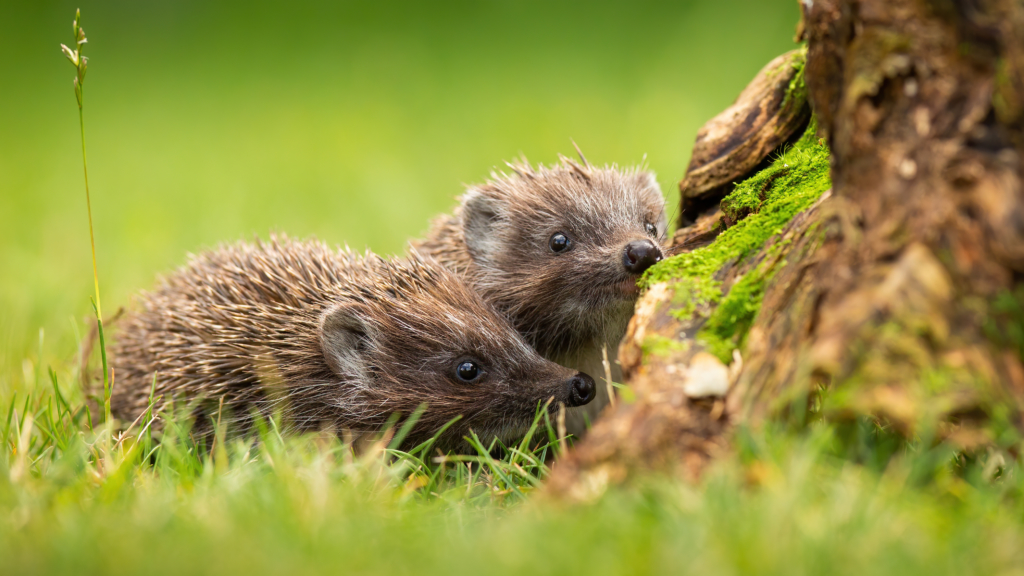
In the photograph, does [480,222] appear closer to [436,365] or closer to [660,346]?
[436,365]

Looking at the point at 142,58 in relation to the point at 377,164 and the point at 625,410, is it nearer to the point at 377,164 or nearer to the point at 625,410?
the point at 377,164

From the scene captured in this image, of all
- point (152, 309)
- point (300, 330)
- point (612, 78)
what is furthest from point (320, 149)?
point (300, 330)

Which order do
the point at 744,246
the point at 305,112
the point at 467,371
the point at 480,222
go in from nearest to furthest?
the point at 744,246 < the point at 467,371 < the point at 480,222 < the point at 305,112

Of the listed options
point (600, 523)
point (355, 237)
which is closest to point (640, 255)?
point (600, 523)

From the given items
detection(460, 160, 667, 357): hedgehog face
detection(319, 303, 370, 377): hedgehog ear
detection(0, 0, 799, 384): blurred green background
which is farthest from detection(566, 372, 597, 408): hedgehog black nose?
detection(0, 0, 799, 384): blurred green background

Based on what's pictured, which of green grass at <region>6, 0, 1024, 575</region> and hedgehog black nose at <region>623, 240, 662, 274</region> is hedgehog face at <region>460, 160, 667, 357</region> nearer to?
hedgehog black nose at <region>623, 240, 662, 274</region>

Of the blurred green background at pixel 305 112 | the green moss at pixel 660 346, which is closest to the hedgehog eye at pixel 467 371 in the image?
the green moss at pixel 660 346

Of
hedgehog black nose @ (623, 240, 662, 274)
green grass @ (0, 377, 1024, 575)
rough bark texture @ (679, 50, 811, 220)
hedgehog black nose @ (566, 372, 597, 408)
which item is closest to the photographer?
green grass @ (0, 377, 1024, 575)
